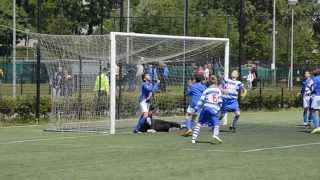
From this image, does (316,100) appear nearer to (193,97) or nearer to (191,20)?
(193,97)

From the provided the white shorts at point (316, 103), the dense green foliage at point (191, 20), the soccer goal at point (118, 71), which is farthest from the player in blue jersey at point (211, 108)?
the dense green foliage at point (191, 20)

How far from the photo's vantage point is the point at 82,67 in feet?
82.3

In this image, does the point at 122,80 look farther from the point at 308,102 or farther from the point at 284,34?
the point at 284,34

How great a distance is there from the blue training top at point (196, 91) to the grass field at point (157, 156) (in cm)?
106

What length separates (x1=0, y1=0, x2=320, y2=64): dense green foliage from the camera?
5219 centimetres

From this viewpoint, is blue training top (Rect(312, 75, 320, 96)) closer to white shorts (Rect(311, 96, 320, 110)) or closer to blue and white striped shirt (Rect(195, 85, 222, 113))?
white shorts (Rect(311, 96, 320, 110))

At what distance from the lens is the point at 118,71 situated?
26969mm

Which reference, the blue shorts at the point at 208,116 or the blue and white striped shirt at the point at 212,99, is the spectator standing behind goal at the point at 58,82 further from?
the blue and white striped shirt at the point at 212,99

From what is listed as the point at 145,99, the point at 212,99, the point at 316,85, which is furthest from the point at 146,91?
the point at 316,85

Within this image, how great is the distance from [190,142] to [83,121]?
5.76m

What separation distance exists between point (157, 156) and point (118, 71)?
10785 mm

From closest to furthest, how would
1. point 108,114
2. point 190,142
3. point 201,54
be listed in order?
point 190,142
point 108,114
point 201,54

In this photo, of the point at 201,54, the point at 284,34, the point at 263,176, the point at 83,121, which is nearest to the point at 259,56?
the point at 284,34

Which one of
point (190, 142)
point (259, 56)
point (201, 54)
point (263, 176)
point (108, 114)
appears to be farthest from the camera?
point (259, 56)
